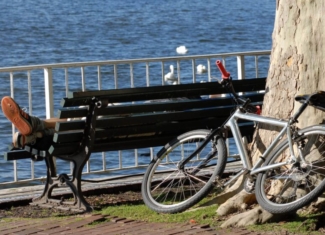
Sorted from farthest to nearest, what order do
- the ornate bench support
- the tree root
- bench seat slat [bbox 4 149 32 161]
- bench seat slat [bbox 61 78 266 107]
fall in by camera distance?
1. bench seat slat [bbox 4 149 32 161]
2. the ornate bench support
3. bench seat slat [bbox 61 78 266 107]
4. the tree root

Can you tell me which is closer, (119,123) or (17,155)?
(119,123)

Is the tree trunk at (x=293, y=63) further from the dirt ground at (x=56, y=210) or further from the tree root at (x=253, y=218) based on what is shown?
the dirt ground at (x=56, y=210)

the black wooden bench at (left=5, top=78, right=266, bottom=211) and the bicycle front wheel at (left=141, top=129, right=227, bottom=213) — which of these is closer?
the bicycle front wheel at (left=141, top=129, right=227, bottom=213)

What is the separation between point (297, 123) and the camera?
7.04 m

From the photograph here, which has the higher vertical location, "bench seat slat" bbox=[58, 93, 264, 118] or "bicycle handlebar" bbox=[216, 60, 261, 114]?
"bicycle handlebar" bbox=[216, 60, 261, 114]

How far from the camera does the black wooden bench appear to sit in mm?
7590

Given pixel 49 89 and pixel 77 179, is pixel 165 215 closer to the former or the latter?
pixel 77 179

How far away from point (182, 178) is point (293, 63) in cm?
125

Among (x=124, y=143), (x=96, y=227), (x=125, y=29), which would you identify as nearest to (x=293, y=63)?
(x=124, y=143)

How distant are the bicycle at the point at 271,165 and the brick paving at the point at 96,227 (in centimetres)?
31

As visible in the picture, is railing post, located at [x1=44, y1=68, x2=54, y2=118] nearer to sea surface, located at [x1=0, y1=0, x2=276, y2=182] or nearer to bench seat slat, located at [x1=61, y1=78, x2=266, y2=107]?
bench seat slat, located at [x1=61, y1=78, x2=266, y2=107]

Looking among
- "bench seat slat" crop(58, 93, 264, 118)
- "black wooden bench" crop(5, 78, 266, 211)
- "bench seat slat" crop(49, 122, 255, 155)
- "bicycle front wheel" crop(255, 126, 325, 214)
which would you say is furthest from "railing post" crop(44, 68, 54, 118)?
"bicycle front wheel" crop(255, 126, 325, 214)

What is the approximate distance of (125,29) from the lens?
43.0m

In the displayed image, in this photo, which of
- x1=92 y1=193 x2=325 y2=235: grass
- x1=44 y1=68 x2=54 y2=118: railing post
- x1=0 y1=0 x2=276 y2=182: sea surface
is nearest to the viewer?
x1=92 y1=193 x2=325 y2=235: grass
